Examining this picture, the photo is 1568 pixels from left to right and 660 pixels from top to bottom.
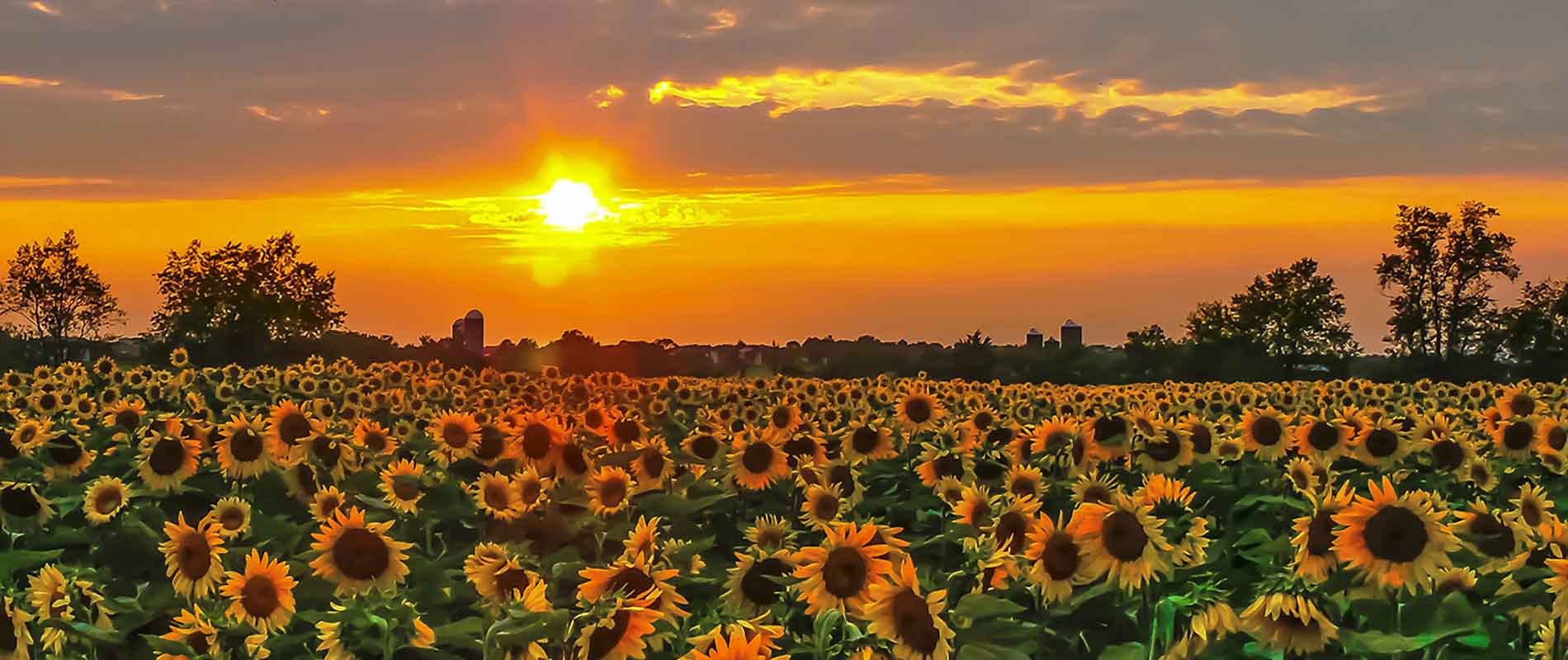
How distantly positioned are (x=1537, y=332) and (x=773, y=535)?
243ft

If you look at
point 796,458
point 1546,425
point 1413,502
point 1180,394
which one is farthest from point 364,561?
point 1180,394

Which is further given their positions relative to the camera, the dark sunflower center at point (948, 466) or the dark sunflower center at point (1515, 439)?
the dark sunflower center at point (1515, 439)

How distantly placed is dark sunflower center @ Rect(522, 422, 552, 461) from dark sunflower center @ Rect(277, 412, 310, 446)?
1.87m

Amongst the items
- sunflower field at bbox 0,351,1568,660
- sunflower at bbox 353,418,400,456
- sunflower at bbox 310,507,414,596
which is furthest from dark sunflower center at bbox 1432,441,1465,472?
sunflower at bbox 310,507,414,596

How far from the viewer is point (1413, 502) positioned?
6.88 m

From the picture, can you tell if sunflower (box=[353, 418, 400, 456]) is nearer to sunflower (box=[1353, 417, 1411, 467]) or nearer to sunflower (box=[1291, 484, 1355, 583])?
sunflower (box=[1291, 484, 1355, 583])

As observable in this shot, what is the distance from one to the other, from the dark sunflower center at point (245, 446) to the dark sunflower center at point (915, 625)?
692cm

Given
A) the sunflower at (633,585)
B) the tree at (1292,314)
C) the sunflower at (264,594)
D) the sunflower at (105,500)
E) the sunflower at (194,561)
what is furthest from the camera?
the tree at (1292,314)

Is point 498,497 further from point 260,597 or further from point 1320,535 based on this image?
point 1320,535

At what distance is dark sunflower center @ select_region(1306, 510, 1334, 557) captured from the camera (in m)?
6.91

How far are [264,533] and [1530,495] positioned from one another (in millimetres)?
7795

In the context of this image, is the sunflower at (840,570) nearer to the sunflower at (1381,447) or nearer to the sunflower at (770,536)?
the sunflower at (770,536)

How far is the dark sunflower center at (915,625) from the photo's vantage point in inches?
208

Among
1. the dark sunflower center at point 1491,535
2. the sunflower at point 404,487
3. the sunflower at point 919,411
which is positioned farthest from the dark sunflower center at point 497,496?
the dark sunflower center at point 1491,535
